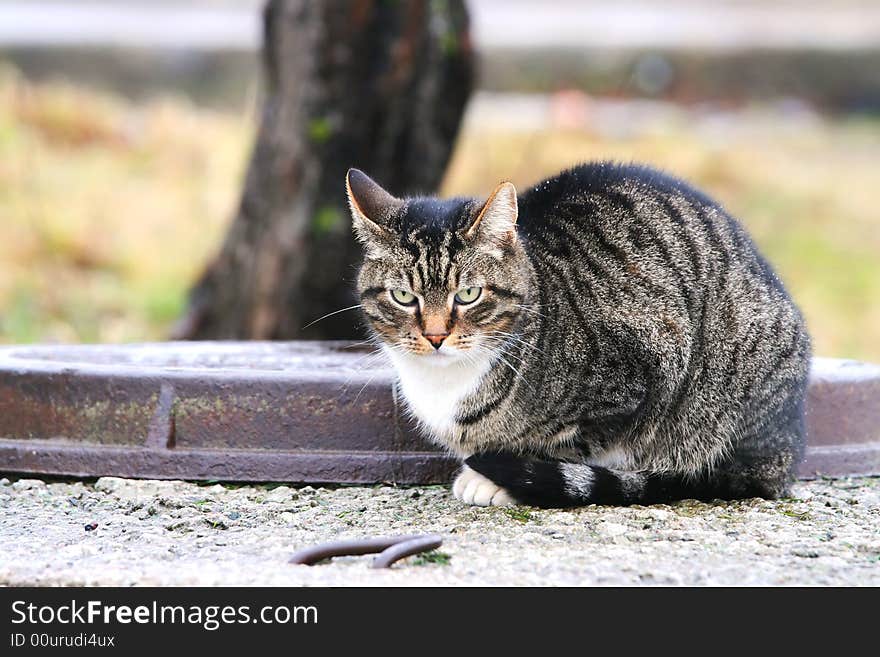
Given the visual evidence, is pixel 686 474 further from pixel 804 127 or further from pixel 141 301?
pixel 804 127

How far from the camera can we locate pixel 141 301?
7.35 meters

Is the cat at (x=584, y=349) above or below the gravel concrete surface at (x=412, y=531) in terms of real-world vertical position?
above

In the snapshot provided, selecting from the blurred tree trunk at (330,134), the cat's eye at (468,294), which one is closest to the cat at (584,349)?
the cat's eye at (468,294)

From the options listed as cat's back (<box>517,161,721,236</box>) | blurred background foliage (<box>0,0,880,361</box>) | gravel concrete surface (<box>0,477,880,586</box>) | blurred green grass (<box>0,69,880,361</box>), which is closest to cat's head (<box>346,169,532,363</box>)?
cat's back (<box>517,161,721,236</box>)

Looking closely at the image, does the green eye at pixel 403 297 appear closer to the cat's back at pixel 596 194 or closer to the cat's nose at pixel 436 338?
the cat's nose at pixel 436 338

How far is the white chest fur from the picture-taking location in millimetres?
3447

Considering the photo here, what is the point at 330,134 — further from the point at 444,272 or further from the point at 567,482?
the point at 567,482

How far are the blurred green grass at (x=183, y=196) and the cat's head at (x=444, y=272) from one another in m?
3.55

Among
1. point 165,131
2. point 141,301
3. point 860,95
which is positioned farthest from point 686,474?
point 860,95

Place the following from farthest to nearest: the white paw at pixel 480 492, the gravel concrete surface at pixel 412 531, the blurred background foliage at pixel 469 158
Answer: the blurred background foliage at pixel 469 158 < the white paw at pixel 480 492 < the gravel concrete surface at pixel 412 531

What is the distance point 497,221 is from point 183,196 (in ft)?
18.1

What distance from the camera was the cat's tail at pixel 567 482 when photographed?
130 inches

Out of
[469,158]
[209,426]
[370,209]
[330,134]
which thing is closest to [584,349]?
[370,209]

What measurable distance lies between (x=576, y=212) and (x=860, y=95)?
8.31 m
